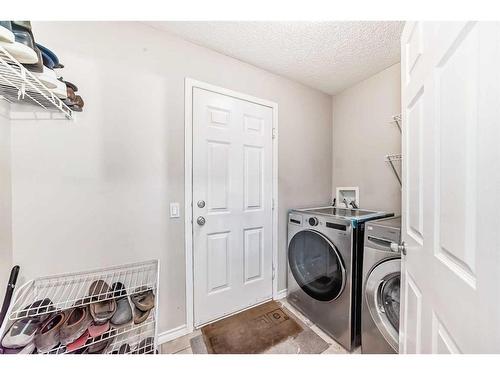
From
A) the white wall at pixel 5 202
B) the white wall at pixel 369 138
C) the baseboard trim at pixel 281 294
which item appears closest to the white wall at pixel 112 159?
the white wall at pixel 5 202

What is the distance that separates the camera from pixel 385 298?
1.18 metres

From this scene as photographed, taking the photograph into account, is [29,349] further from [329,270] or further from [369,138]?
[369,138]

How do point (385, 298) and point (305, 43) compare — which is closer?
point (385, 298)

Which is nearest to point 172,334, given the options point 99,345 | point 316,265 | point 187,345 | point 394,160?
point 187,345

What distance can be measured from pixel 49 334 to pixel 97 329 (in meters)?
0.17

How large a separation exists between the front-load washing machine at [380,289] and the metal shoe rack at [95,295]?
1287 millimetres

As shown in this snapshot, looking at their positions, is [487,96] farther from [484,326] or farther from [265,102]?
[265,102]

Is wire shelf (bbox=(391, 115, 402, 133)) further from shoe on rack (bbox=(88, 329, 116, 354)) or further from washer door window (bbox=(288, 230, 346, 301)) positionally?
shoe on rack (bbox=(88, 329, 116, 354))

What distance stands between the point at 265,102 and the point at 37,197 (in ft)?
5.69

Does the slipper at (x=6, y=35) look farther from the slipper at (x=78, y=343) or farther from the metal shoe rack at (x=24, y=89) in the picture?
the slipper at (x=78, y=343)

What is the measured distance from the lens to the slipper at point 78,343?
0.80 meters

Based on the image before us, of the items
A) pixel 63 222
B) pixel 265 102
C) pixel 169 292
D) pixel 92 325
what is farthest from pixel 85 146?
pixel 265 102

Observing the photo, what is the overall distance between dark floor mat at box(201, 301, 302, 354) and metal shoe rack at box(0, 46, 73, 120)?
174 centimetres

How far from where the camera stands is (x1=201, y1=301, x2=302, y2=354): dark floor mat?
1.31 meters
